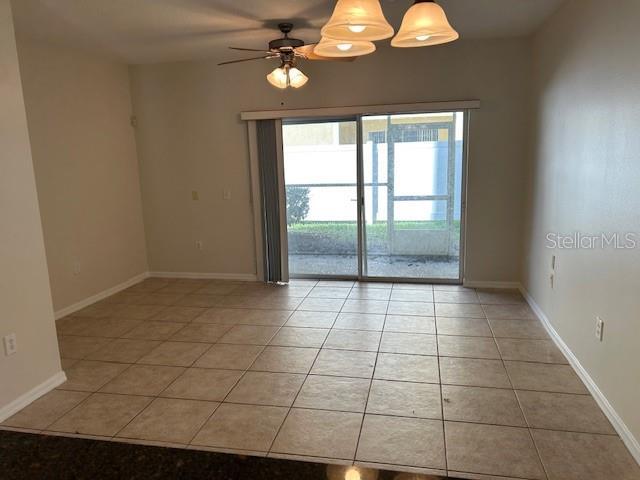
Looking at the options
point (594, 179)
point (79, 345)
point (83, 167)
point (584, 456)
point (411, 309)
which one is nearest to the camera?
point (584, 456)

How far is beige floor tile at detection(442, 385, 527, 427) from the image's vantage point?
238cm

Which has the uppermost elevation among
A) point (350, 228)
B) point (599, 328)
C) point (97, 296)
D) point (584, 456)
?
point (350, 228)

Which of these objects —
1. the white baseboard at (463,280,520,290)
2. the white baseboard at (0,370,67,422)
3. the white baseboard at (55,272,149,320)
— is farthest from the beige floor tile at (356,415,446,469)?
the white baseboard at (55,272,149,320)

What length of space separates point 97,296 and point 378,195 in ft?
10.3

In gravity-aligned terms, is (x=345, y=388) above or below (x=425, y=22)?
below

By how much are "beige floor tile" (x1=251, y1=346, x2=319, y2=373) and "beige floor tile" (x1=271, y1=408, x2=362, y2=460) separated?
525 millimetres

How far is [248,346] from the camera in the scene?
3.42 meters

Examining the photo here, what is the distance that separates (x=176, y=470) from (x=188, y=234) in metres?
3.64

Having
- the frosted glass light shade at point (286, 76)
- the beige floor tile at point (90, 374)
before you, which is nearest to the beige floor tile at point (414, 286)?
the frosted glass light shade at point (286, 76)

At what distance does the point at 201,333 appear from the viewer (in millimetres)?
3711

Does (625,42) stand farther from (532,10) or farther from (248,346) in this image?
(248,346)

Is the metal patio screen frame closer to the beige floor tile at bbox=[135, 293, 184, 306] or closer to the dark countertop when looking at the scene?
the beige floor tile at bbox=[135, 293, 184, 306]

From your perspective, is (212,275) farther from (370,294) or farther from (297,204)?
(370,294)

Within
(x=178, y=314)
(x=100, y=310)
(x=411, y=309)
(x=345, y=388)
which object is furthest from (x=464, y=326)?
(x=100, y=310)
